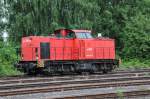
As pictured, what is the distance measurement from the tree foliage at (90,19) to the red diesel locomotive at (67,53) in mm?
8634

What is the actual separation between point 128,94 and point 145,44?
967 inches

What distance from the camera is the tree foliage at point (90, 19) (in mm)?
36219

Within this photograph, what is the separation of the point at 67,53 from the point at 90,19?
13.6 m

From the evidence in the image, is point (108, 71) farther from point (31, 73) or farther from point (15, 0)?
point (15, 0)

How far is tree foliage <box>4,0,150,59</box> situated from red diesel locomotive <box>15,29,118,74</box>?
8634 millimetres

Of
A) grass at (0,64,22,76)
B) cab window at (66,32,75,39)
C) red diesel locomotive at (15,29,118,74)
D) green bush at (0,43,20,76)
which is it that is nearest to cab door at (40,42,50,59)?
red diesel locomotive at (15,29,118,74)

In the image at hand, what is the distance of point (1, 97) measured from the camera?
1529 cm

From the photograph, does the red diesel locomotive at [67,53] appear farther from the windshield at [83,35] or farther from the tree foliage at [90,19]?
the tree foliage at [90,19]

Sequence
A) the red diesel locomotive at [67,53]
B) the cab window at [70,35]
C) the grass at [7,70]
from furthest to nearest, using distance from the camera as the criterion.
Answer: the grass at [7,70]
the cab window at [70,35]
the red diesel locomotive at [67,53]

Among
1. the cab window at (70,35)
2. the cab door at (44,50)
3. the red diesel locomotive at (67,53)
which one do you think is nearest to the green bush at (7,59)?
the red diesel locomotive at (67,53)

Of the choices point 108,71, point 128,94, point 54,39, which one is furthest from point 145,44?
point 128,94

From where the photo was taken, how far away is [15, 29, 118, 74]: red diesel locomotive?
2611 centimetres

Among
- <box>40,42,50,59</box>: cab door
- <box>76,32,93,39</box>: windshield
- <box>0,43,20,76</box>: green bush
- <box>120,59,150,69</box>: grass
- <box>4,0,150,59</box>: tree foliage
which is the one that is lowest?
<box>120,59,150,69</box>: grass

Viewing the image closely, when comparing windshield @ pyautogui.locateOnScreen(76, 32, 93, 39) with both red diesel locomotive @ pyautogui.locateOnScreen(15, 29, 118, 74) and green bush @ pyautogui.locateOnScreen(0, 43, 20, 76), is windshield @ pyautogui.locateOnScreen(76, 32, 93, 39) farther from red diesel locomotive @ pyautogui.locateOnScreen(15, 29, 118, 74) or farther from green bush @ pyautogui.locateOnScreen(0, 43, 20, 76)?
green bush @ pyautogui.locateOnScreen(0, 43, 20, 76)
